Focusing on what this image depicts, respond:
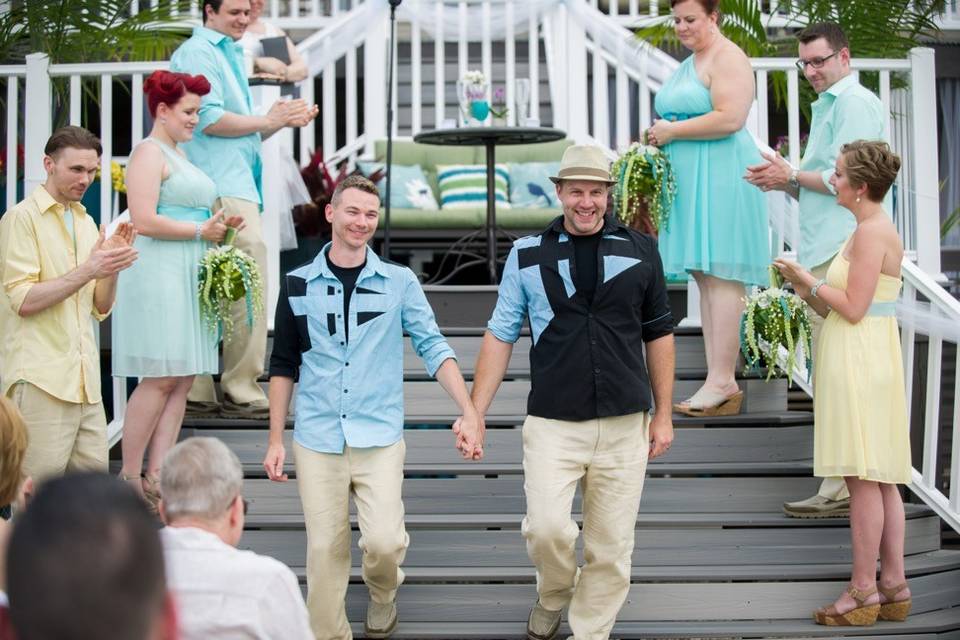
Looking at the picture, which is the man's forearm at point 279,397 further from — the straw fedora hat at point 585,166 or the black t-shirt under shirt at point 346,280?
the straw fedora hat at point 585,166

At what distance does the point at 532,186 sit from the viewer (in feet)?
32.4

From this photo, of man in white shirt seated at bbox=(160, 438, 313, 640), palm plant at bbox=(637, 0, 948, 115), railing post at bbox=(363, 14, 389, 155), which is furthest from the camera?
railing post at bbox=(363, 14, 389, 155)

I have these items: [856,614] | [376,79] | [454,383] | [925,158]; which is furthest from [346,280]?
[376,79]

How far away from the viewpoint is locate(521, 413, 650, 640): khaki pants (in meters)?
4.63

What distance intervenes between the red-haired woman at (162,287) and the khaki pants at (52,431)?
375mm

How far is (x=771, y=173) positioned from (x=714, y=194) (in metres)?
0.45

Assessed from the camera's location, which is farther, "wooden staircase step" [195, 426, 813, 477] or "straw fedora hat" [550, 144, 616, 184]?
"wooden staircase step" [195, 426, 813, 477]

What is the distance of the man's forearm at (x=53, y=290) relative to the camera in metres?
4.88

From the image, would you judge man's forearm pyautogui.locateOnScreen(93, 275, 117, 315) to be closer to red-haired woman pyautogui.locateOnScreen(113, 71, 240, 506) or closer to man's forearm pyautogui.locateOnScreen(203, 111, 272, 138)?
red-haired woman pyautogui.locateOnScreen(113, 71, 240, 506)

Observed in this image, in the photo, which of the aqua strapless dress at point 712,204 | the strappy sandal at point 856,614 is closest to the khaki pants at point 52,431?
the aqua strapless dress at point 712,204

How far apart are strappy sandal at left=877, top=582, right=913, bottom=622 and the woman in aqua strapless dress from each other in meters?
1.29

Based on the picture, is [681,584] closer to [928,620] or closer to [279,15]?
[928,620]

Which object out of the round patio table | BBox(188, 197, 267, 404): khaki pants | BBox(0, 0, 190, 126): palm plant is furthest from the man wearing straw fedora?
BBox(0, 0, 190, 126): palm plant

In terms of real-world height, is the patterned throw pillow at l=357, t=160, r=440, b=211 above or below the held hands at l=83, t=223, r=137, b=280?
above
